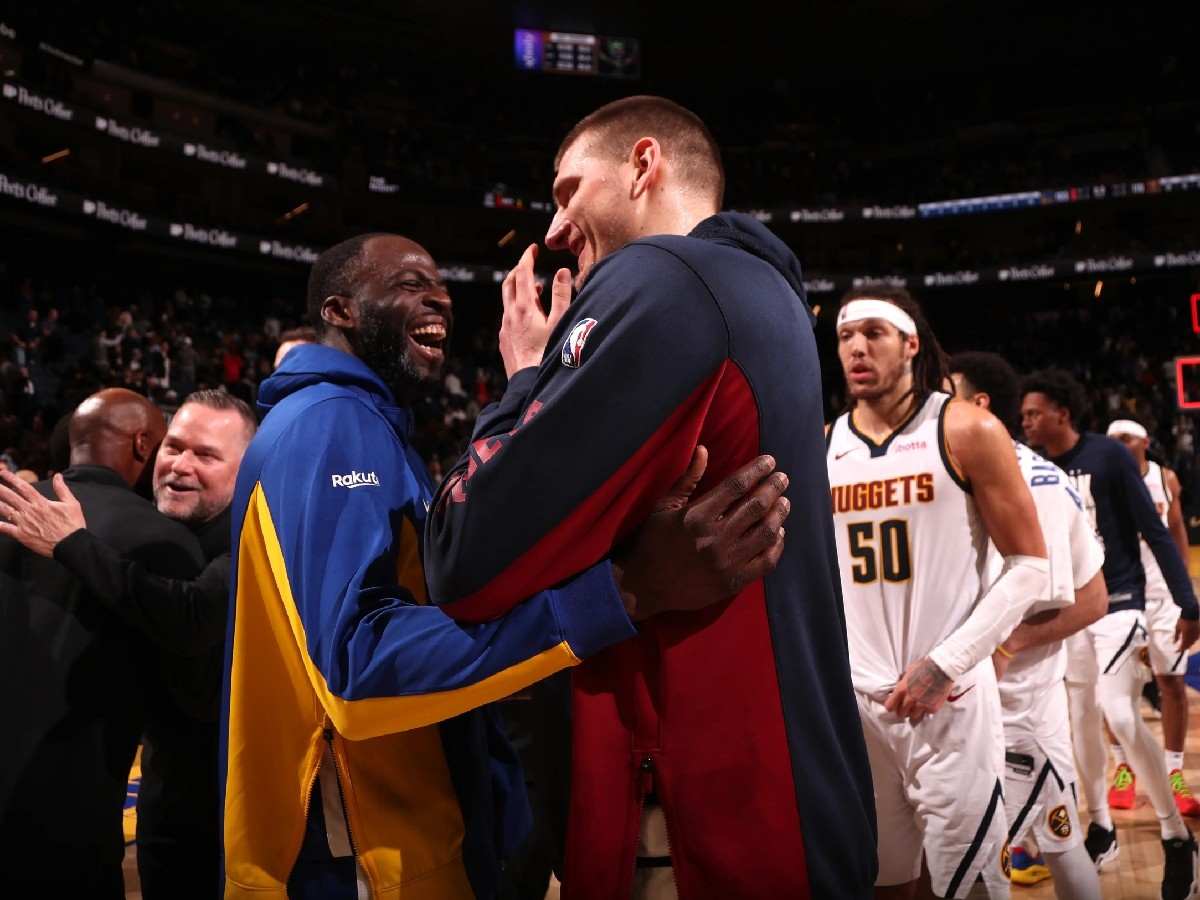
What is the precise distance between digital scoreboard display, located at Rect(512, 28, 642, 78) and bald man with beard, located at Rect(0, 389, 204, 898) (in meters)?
26.1

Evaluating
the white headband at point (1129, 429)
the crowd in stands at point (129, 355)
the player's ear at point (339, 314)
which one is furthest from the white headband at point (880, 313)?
the crowd in stands at point (129, 355)

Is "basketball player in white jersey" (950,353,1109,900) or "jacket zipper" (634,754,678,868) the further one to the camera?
"basketball player in white jersey" (950,353,1109,900)

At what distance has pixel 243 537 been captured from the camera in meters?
1.80

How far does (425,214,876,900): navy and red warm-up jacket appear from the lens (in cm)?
129

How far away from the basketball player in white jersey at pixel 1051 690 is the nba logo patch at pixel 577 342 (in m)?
2.36


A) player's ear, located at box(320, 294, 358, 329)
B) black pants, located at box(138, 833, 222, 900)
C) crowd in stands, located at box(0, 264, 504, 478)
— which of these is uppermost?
crowd in stands, located at box(0, 264, 504, 478)

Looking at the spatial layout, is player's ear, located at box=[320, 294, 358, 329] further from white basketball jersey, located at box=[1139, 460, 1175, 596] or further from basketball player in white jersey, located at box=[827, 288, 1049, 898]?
white basketball jersey, located at box=[1139, 460, 1175, 596]

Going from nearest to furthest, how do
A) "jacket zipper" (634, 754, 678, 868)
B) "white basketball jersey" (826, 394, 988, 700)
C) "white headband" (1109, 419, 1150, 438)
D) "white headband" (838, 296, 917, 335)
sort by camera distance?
"jacket zipper" (634, 754, 678, 868)
"white basketball jersey" (826, 394, 988, 700)
"white headband" (838, 296, 917, 335)
"white headband" (1109, 419, 1150, 438)

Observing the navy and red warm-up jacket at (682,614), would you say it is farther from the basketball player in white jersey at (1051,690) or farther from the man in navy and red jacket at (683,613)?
the basketball player in white jersey at (1051,690)

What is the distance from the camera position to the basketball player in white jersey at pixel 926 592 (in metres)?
2.79

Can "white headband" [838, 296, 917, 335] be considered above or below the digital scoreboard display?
below

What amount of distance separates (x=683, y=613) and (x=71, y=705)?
177 centimetres

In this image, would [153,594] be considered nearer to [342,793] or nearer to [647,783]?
[342,793]

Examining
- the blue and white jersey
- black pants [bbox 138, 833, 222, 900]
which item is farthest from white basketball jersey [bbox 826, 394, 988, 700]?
the blue and white jersey
